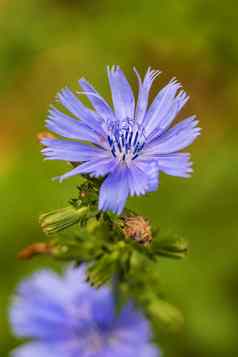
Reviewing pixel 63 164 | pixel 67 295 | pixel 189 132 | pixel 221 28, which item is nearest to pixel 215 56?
pixel 221 28

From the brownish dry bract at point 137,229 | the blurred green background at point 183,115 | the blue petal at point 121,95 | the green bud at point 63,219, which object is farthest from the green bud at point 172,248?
the blurred green background at point 183,115

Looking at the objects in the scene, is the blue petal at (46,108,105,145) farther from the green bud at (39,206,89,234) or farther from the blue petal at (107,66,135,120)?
the green bud at (39,206,89,234)

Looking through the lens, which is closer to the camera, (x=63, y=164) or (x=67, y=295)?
(x=67, y=295)

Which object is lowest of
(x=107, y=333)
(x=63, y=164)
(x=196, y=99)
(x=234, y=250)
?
(x=107, y=333)

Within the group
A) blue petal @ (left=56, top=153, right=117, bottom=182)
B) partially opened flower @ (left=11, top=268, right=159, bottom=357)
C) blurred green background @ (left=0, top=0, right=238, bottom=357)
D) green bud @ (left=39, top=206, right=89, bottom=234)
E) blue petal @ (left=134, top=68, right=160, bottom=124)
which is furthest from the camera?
blurred green background @ (left=0, top=0, right=238, bottom=357)

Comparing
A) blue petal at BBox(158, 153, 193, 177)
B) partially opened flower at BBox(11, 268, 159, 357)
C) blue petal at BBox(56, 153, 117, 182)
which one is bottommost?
partially opened flower at BBox(11, 268, 159, 357)

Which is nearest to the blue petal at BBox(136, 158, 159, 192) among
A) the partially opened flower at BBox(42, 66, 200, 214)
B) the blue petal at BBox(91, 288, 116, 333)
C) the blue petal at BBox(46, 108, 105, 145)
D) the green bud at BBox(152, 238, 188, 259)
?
the partially opened flower at BBox(42, 66, 200, 214)

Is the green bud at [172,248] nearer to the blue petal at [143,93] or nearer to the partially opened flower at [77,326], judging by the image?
the blue petal at [143,93]

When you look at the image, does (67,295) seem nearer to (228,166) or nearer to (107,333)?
(107,333)
